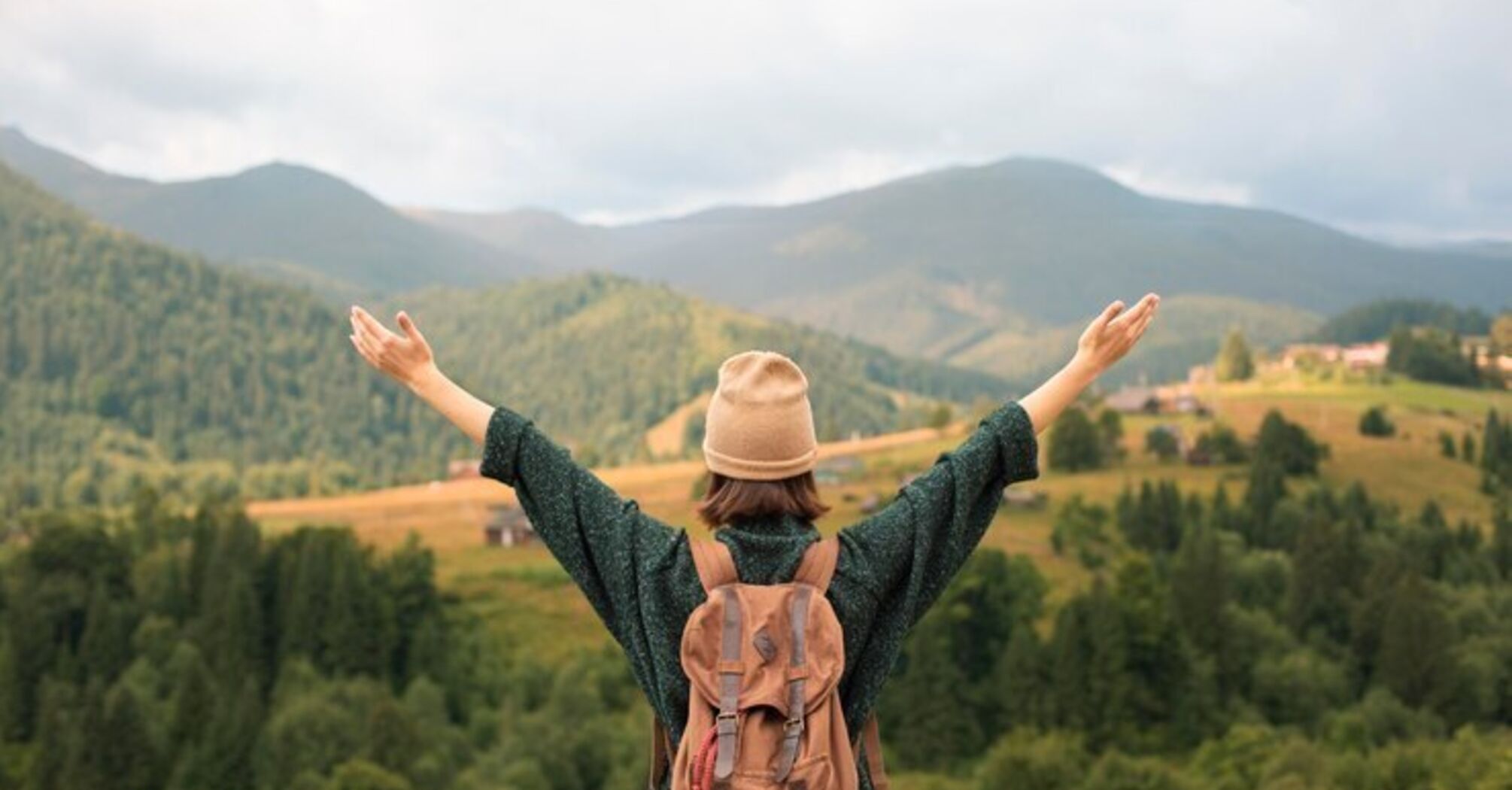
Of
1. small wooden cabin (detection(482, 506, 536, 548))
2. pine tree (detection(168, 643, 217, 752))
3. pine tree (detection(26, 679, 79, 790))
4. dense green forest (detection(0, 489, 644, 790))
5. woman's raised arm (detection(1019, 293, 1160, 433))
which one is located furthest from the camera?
small wooden cabin (detection(482, 506, 536, 548))

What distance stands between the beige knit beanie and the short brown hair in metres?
0.03

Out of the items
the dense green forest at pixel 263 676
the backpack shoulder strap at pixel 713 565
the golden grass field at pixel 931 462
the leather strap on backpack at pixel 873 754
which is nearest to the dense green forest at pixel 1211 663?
the golden grass field at pixel 931 462

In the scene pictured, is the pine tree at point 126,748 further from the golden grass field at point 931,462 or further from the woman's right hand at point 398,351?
the woman's right hand at point 398,351

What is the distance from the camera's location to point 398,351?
389 centimetres

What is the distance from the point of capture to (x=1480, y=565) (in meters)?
82.9

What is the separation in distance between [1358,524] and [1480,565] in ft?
21.9

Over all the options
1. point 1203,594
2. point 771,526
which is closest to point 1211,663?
point 1203,594

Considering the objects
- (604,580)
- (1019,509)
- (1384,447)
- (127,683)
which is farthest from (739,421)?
(1384,447)

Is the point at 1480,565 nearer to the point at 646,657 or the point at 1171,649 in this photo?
the point at 1171,649

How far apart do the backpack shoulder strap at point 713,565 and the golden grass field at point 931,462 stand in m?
65.5

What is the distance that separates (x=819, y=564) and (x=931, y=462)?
78.9 meters

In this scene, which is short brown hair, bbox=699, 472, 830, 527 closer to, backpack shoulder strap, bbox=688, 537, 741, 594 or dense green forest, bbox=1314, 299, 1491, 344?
backpack shoulder strap, bbox=688, 537, 741, 594

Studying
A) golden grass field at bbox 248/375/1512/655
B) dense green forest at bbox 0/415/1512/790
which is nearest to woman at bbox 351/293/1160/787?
dense green forest at bbox 0/415/1512/790

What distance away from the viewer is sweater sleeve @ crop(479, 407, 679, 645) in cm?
368
